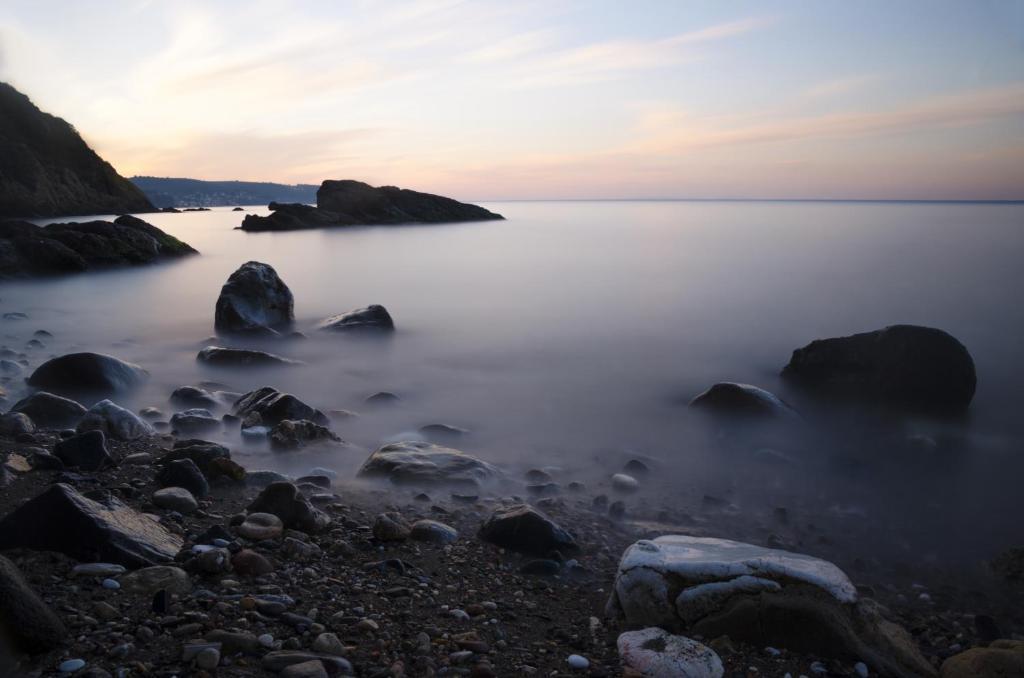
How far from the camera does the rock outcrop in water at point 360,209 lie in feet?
189

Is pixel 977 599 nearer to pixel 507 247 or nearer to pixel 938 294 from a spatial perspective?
pixel 938 294

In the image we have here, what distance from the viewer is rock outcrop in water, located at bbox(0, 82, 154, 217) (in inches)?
2309

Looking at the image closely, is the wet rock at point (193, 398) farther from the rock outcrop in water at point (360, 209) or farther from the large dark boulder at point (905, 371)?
the rock outcrop in water at point (360, 209)

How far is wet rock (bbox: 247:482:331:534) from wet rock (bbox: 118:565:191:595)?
971mm

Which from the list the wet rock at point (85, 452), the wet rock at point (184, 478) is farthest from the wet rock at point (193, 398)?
the wet rock at point (184, 478)

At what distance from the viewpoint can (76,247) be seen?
23.2 metres

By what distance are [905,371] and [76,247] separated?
25036 mm

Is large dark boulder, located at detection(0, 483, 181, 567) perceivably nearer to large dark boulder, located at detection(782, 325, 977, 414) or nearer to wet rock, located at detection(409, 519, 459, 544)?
wet rock, located at detection(409, 519, 459, 544)

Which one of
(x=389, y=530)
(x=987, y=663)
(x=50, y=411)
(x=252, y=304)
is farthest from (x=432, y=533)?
(x=252, y=304)

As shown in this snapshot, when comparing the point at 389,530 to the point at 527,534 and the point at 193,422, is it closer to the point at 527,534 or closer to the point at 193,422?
the point at 527,534

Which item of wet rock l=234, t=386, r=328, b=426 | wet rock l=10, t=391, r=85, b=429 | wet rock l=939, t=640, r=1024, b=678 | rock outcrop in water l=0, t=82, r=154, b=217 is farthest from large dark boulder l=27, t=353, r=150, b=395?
rock outcrop in water l=0, t=82, r=154, b=217

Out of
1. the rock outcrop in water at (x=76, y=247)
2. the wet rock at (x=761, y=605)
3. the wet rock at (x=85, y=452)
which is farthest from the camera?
the rock outcrop in water at (x=76, y=247)

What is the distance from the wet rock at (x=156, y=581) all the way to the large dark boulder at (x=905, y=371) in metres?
8.28

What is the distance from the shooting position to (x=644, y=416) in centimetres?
854
